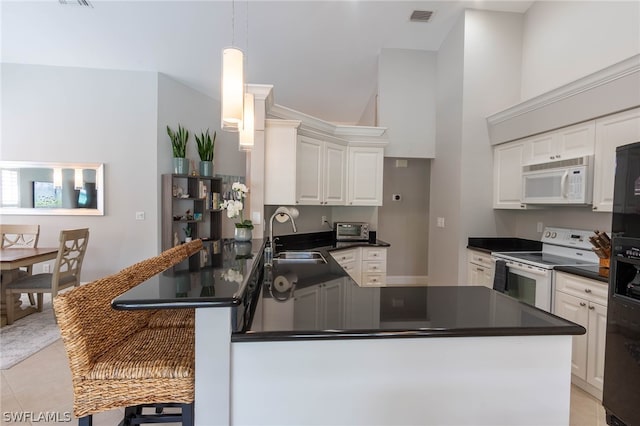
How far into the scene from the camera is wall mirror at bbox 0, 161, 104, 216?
4.54m

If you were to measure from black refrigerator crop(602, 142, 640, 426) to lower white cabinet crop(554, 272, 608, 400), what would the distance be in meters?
0.22

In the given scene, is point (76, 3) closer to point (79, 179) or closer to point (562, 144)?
point (79, 179)

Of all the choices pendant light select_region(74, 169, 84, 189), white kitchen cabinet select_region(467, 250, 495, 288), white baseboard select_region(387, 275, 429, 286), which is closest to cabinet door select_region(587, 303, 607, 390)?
white kitchen cabinet select_region(467, 250, 495, 288)

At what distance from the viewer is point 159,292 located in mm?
1066

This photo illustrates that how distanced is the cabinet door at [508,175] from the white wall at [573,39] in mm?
770

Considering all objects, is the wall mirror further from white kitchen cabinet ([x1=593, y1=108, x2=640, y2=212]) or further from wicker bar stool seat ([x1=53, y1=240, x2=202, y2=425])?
white kitchen cabinet ([x1=593, y1=108, x2=640, y2=212])

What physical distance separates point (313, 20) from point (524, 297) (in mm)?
3913

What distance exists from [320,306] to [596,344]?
219 centimetres

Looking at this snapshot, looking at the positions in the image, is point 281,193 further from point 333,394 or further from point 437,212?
point 333,394

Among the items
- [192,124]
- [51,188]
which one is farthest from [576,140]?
[51,188]

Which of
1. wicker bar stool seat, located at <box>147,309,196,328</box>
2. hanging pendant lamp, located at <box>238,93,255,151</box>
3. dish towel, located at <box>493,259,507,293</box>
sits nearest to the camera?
wicker bar stool seat, located at <box>147,309,196,328</box>

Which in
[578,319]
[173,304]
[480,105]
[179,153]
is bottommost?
[578,319]

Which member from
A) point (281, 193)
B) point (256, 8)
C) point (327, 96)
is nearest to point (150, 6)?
point (256, 8)

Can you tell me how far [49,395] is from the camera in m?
2.24
